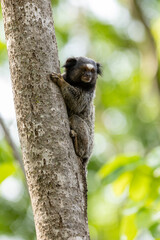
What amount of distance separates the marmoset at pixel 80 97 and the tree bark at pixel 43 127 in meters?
0.23

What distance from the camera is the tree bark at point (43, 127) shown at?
282 centimetres

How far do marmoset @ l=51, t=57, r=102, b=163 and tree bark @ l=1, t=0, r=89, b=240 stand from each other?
230 mm

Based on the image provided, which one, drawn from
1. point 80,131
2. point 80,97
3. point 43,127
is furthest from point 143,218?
point 80,97

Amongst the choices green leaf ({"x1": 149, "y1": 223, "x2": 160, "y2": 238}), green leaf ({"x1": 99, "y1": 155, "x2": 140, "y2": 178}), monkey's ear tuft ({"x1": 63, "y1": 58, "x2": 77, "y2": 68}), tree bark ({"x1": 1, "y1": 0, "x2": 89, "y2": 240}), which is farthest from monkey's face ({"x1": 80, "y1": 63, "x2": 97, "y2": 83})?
green leaf ({"x1": 149, "y1": 223, "x2": 160, "y2": 238})

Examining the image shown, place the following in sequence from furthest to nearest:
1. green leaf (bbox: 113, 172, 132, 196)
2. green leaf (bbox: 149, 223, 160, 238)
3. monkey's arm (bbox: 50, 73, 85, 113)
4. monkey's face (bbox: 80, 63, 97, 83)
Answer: monkey's face (bbox: 80, 63, 97, 83) → monkey's arm (bbox: 50, 73, 85, 113) → green leaf (bbox: 113, 172, 132, 196) → green leaf (bbox: 149, 223, 160, 238)

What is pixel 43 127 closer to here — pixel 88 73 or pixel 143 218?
pixel 143 218

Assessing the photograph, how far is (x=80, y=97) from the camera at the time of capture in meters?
4.49

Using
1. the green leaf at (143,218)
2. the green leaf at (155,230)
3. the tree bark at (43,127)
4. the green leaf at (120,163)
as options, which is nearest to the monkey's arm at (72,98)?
the tree bark at (43,127)

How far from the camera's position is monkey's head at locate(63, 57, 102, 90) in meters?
5.05

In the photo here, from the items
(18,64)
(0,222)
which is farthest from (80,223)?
(0,222)

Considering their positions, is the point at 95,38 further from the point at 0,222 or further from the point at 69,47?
the point at 0,222

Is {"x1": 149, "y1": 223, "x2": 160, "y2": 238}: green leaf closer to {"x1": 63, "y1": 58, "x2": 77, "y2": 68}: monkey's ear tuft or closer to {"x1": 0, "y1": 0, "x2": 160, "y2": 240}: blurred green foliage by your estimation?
{"x1": 63, "y1": 58, "x2": 77, "y2": 68}: monkey's ear tuft

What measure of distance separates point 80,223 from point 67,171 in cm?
39

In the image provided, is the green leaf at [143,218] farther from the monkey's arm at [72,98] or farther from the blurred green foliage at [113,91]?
the blurred green foliage at [113,91]
